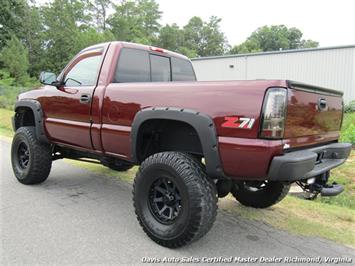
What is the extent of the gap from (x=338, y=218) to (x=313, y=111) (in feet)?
5.83

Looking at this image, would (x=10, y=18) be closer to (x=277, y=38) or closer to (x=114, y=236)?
(x=114, y=236)

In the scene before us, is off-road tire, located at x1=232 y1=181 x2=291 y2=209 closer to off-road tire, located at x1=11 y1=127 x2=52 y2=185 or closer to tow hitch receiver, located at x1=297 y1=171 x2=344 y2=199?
tow hitch receiver, located at x1=297 y1=171 x2=344 y2=199

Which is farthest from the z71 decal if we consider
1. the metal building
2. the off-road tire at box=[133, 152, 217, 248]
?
the metal building

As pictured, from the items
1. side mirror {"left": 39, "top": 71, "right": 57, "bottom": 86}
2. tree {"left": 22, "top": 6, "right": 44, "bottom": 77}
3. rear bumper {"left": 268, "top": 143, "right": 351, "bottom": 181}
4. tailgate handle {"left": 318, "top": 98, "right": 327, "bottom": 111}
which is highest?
tree {"left": 22, "top": 6, "right": 44, "bottom": 77}

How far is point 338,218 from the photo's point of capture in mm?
4344

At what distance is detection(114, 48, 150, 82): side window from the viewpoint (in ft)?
13.9

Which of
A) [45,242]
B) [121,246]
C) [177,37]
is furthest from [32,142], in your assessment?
[177,37]

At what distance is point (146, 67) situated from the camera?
4.58 m

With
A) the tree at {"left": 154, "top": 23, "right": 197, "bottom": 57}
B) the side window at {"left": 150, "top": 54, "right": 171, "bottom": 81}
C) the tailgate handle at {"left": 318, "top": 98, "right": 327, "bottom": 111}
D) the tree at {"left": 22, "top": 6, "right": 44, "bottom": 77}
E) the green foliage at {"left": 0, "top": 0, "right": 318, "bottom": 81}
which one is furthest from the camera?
the tree at {"left": 154, "top": 23, "right": 197, "bottom": 57}

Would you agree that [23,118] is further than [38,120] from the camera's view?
Yes

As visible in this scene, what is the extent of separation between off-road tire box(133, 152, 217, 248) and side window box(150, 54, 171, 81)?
159 cm

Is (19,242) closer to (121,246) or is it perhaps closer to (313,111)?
(121,246)

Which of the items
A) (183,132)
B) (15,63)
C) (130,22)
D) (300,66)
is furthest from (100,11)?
(183,132)

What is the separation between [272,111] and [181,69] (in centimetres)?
261
